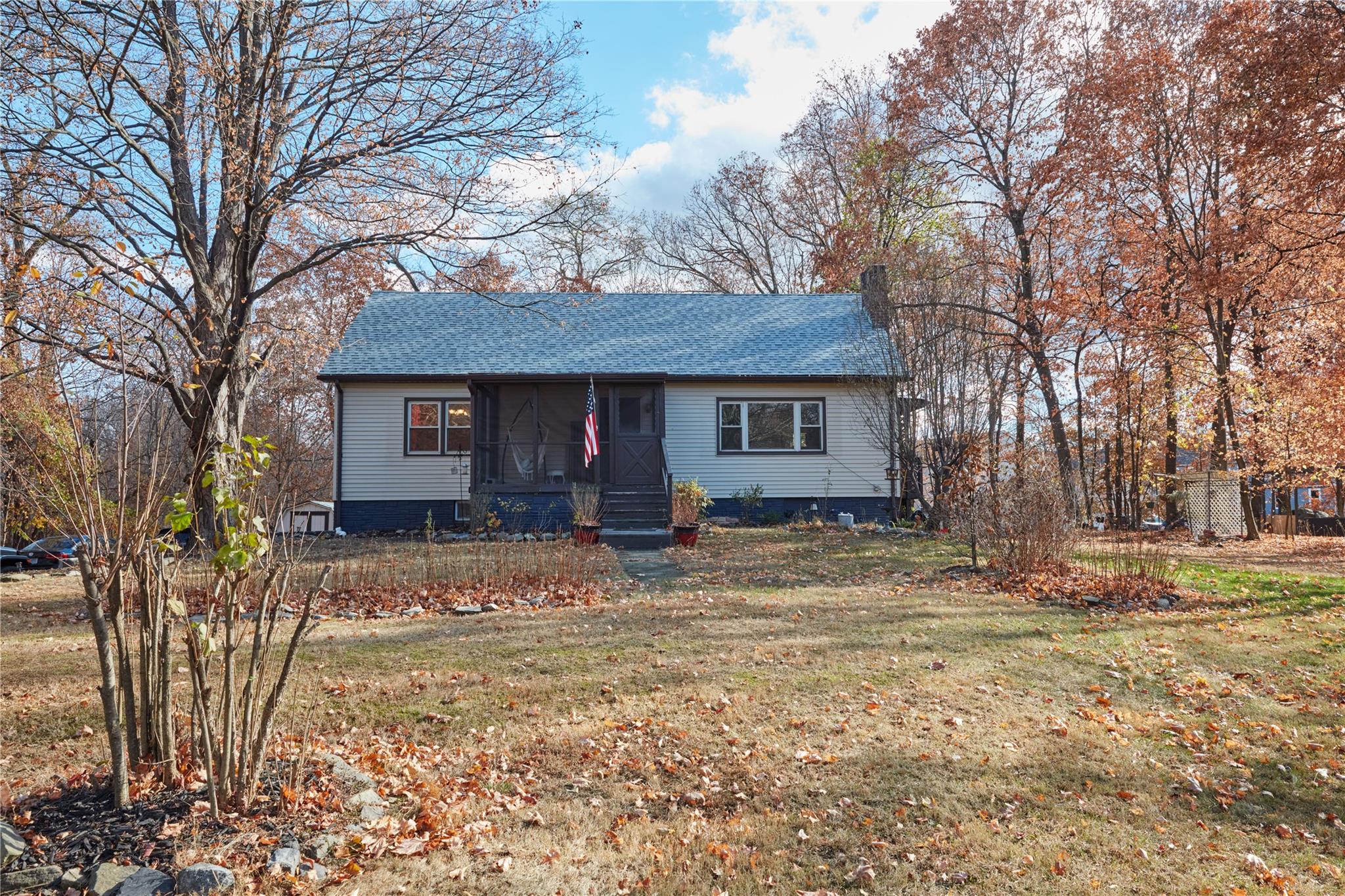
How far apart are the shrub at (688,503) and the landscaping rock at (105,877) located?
1234 cm

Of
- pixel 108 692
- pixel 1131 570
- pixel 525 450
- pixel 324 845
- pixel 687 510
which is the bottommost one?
pixel 324 845

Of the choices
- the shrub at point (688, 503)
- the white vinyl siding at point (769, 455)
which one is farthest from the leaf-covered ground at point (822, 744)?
the white vinyl siding at point (769, 455)

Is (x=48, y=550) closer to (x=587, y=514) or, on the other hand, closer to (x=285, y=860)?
(x=587, y=514)

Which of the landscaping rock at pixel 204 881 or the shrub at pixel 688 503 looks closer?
the landscaping rock at pixel 204 881

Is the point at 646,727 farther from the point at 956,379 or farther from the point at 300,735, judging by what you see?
the point at 956,379

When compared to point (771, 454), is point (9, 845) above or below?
below

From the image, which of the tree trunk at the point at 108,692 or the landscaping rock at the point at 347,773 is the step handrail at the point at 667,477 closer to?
the landscaping rock at the point at 347,773

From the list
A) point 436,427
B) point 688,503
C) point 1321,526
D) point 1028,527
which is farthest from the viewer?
point 1321,526

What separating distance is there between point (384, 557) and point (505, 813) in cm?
904

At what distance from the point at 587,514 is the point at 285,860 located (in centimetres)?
1101

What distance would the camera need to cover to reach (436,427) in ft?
61.8

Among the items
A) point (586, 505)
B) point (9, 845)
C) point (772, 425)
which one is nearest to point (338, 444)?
point (586, 505)

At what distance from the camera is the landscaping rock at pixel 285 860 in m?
3.13

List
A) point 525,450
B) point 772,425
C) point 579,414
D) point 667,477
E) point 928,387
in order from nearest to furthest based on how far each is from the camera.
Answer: point 928,387 < point 667,477 < point 525,450 < point 772,425 < point 579,414
